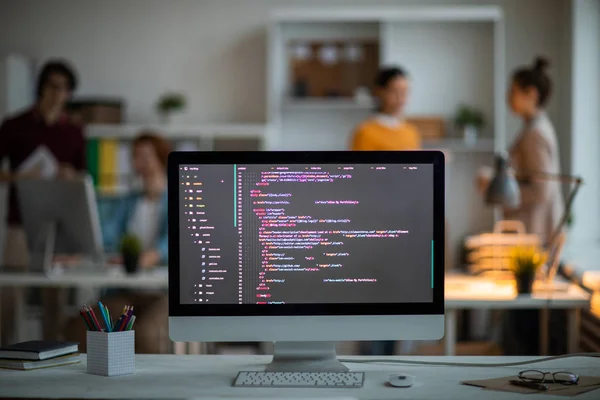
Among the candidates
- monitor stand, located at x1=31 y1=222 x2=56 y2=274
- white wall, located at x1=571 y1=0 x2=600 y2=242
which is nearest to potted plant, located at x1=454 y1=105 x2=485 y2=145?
white wall, located at x1=571 y1=0 x2=600 y2=242

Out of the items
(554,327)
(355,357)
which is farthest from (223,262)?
(554,327)

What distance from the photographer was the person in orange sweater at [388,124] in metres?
4.18

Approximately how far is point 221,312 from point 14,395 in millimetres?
463

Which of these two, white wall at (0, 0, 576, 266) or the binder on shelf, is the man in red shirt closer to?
the binder on shelf

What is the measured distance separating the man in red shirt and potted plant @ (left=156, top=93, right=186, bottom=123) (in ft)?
4.11

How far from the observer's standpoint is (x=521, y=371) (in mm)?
1892

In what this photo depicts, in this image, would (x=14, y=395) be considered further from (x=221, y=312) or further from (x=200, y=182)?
(x=200, y=182)

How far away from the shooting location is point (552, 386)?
1738mm

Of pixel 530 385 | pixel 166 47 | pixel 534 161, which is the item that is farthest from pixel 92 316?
pixel 166 47

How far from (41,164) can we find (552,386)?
10.3 ft

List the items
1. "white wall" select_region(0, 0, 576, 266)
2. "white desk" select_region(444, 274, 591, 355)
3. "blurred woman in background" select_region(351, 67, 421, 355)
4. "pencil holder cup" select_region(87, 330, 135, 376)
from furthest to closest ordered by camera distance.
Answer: "white wall" select_region(0, 0, 576, 266) → "blurred woman in background" select_region(351, 67, 421, 355) → "white desk" select_region(444, 274, 591, 355) → "pencil holder cup" select_region(87, 330, 135, 376)

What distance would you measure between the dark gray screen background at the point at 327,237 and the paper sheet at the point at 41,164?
7.98ft

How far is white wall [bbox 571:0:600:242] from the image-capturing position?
541 cm

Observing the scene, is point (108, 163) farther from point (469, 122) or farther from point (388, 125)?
point (469, 122)
